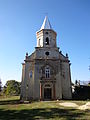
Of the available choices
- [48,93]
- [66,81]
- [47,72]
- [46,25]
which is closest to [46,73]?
[47,72]

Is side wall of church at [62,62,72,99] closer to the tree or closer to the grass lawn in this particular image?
the grass lawn

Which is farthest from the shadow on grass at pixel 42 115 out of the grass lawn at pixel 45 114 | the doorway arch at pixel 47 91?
the doorway arch at pixel 47 91

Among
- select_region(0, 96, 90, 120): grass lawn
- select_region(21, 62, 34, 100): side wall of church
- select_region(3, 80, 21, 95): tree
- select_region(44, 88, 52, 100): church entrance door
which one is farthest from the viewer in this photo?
select_region(3, 80, 21, 95): tree

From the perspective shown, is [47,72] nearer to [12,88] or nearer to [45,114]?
[45,114]

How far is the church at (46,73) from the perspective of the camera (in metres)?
26.6

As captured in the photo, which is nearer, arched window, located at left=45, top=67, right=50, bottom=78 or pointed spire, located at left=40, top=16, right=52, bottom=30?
arched window, located at left=45, top=67, right=50, bottom=78

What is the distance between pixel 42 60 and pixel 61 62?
429 cm

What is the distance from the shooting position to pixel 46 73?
28.0 metres

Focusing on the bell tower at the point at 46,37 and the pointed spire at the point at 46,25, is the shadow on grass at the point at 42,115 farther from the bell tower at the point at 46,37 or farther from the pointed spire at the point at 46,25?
the pointed spire at the point at 46,25

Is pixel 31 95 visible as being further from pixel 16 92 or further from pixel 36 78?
pixel 16 92

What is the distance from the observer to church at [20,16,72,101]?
26.6 meters

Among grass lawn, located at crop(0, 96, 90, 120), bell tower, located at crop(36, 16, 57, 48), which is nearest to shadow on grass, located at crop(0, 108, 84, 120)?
grass lawn, located at crop(0, 96, 90, 120)

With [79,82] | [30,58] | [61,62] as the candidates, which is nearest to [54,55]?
[61,62]

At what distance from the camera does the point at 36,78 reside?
27047 mm
